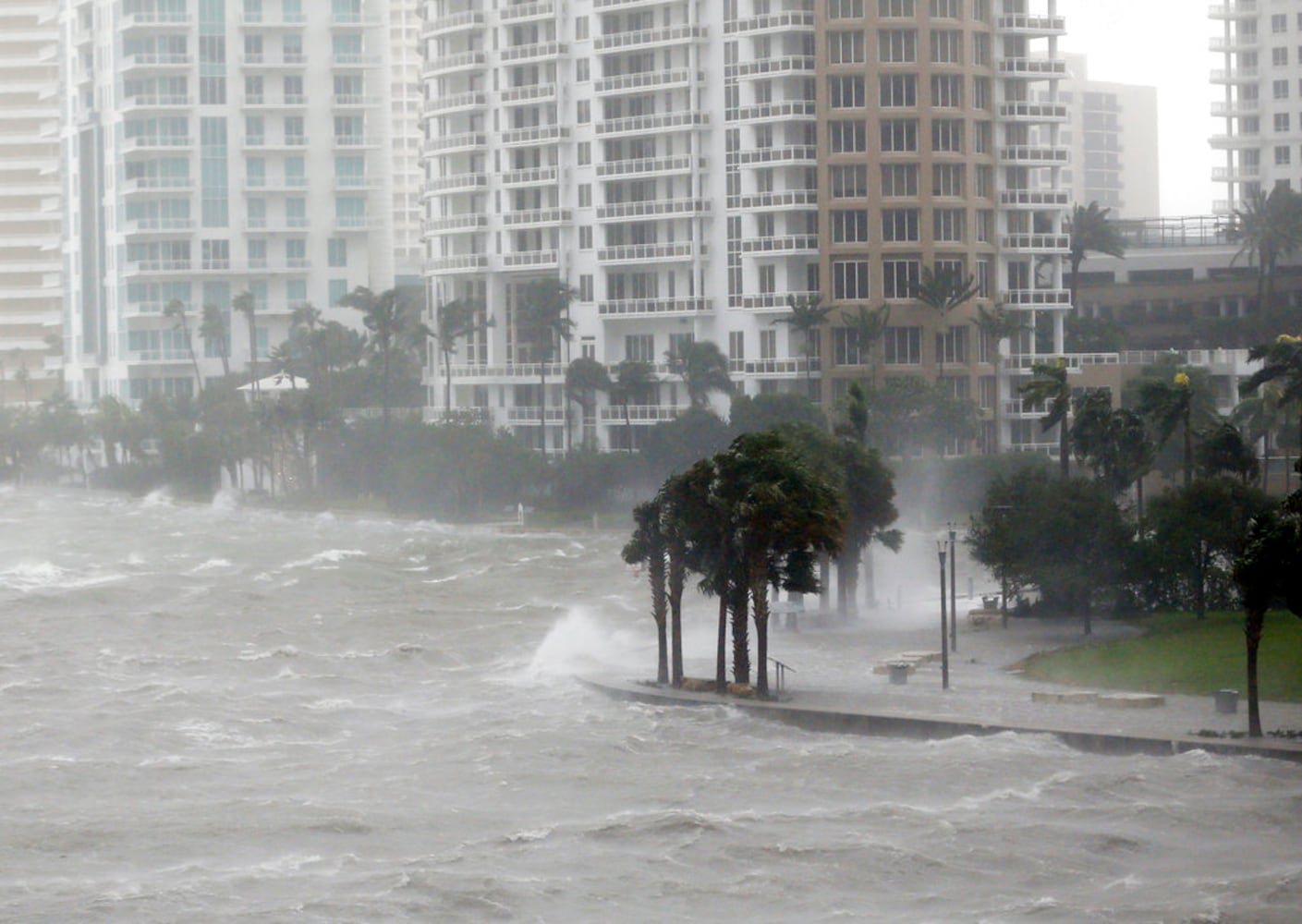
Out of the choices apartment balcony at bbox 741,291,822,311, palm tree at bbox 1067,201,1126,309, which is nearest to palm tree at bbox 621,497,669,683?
apartment balcony at bbox 741,291,822,311

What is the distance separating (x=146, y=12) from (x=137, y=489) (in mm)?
37010

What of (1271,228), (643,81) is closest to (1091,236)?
(1271,228)

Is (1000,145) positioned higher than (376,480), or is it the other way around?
(1000,145)

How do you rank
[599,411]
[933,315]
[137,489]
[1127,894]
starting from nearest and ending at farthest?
[1127,894] → [933,315] → [599,411] → [137,489]

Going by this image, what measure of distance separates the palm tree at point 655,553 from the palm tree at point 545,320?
7548 cm

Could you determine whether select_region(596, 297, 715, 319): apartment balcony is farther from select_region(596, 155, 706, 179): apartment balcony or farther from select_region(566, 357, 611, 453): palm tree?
select_region(596, 155, 706, 179): apartment balcony

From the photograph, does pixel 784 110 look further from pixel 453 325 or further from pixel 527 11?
pixel 453 325

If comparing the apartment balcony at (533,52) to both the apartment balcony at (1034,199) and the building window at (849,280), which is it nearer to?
the building window at (849,280)

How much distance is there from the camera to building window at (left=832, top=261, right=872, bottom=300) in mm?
122438

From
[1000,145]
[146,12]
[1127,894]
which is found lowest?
[1127,894]

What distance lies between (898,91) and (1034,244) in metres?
12.7

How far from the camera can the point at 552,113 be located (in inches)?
5340

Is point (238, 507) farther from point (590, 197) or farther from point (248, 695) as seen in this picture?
point (248, 695)

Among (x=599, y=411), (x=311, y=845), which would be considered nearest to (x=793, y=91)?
(x=599, y=411)
